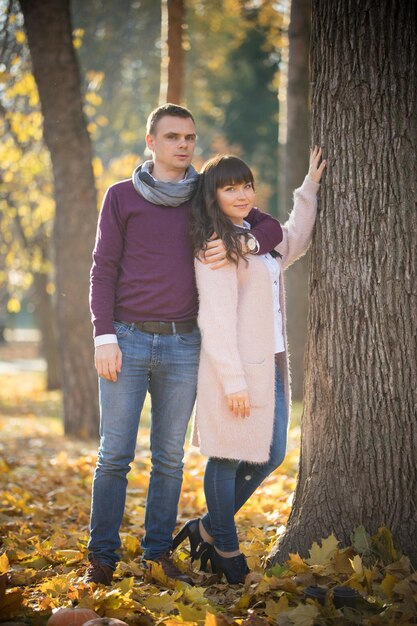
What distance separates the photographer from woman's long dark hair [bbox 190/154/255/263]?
3.44 meters

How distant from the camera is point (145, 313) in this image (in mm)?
3543

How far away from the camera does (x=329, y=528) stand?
3426mm

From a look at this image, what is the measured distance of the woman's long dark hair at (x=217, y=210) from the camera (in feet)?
11.3

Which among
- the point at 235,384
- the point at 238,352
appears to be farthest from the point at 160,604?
the point at 238,352

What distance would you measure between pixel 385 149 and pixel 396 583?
1.96m

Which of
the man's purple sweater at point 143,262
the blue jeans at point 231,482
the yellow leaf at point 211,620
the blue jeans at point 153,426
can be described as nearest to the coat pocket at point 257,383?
the blue jeans at point 231,482

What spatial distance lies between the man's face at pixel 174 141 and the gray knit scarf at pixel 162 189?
10 cm

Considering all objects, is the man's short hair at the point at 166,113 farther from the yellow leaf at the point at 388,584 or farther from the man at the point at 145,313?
the yellow leaf at the point at 388,584

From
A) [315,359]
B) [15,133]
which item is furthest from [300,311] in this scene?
[315,359]

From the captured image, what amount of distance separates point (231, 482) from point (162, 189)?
5.03ft

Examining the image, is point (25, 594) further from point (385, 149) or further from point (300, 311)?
point (300, 311)

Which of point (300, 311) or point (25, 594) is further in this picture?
point (300, 311)

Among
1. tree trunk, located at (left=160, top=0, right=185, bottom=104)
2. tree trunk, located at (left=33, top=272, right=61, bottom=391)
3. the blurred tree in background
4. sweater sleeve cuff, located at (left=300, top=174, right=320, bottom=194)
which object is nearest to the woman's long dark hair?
sweater sleeve cuff, located at (left=300, top=174, right=320, bottom=194)

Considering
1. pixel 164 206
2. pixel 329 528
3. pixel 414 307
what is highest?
pixel 164 206
